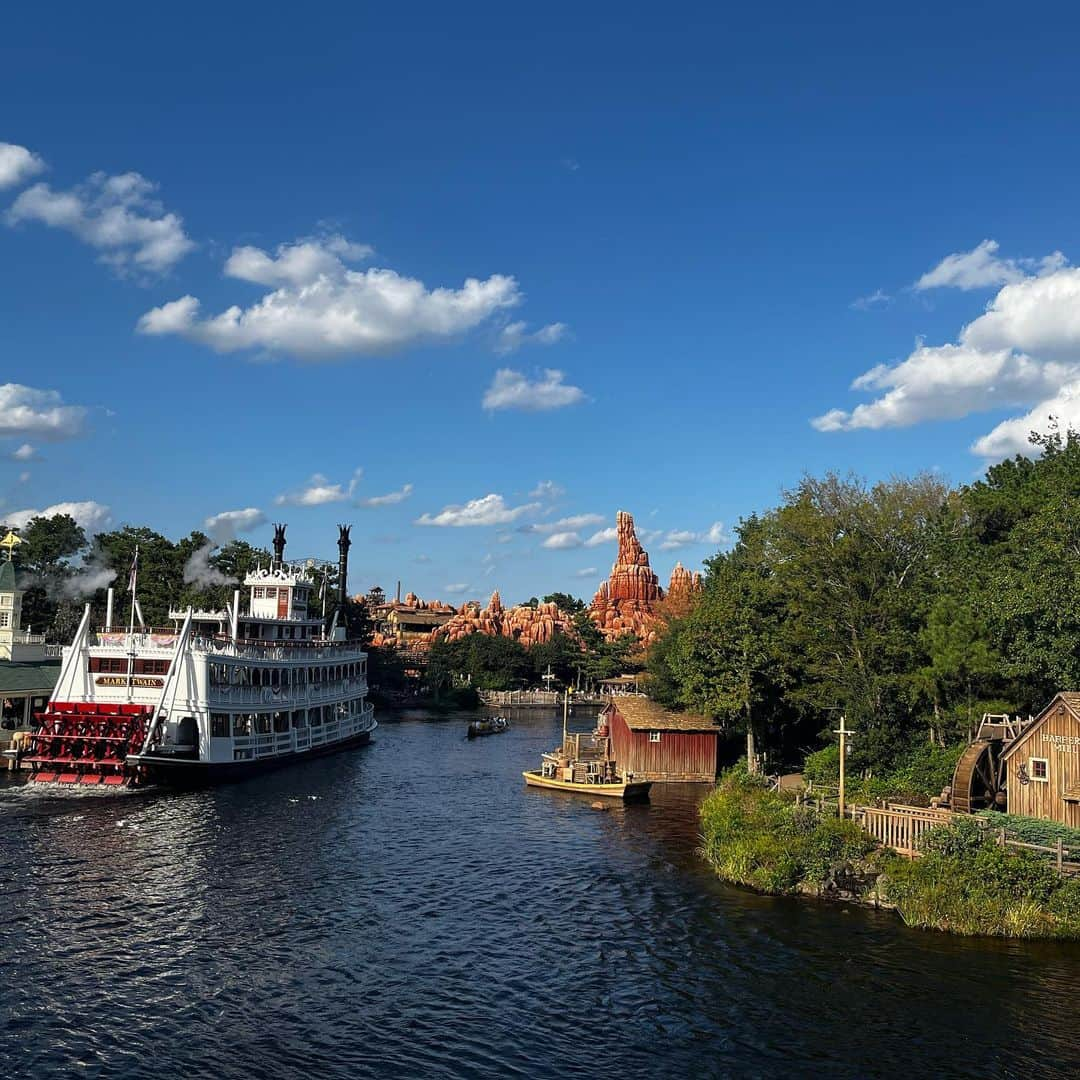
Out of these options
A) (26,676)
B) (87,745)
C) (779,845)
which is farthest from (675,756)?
(26,676)

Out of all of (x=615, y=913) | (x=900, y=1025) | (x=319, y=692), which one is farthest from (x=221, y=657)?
(x=900, y=1025)

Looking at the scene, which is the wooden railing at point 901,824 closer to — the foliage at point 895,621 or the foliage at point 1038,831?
the foliage at point 1038,831

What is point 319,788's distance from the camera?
5425cm

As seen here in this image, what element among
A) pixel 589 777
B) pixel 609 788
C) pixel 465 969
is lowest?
pixel 465 969

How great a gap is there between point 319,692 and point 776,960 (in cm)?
4866

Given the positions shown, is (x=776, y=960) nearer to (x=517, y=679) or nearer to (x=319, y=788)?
(x=319, y=788)

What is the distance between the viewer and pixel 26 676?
6234cm

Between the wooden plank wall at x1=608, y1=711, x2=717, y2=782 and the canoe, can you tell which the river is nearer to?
the canoe

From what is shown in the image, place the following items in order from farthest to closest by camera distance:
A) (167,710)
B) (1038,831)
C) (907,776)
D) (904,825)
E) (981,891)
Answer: (167,710) → (907,776) → (904,825) → (1038,831) → (981,891)

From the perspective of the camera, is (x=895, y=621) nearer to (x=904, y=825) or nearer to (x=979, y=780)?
(x=979, y=780)

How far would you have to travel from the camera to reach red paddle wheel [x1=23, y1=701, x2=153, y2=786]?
4897 centimetres

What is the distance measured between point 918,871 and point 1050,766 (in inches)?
261

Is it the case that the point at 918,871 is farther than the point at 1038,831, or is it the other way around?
the point at 1038,831

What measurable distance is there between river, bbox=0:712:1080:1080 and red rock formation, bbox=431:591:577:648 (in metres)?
119
